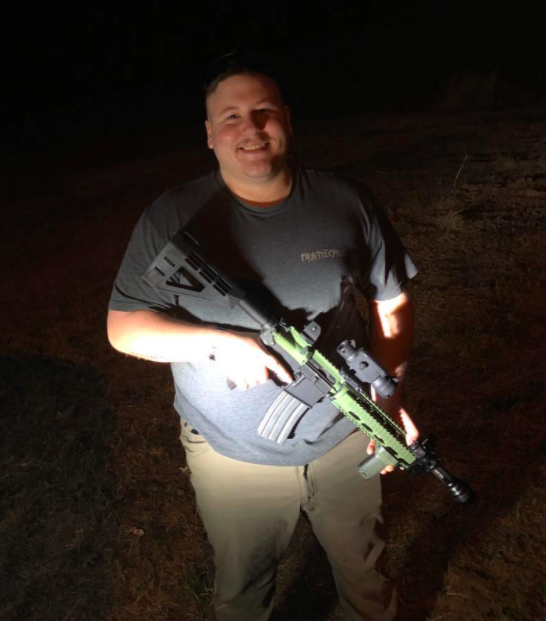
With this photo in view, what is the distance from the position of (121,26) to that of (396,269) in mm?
37742

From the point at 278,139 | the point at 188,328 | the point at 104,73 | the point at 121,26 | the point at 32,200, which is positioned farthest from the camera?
the point at 121,26

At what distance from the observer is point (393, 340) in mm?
2139

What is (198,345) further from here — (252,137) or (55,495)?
(55,495)

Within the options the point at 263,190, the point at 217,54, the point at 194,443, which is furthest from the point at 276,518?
the point at 217,54

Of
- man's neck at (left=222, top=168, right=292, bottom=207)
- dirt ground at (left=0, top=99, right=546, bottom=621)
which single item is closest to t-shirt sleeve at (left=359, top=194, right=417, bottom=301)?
man's neck at (left=222, top=168, right=292, bottom=207)

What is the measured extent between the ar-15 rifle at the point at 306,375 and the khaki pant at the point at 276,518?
0.16 meters

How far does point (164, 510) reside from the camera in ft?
11.0

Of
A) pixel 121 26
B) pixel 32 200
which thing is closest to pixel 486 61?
pixel 32 200

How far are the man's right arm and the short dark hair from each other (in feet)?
2.88

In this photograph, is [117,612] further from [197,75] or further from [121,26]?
[121,26]

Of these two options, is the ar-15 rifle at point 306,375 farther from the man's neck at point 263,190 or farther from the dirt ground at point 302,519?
the dirt ground at point 302,519

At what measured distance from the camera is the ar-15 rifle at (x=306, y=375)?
1.66m

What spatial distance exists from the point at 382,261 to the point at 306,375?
57 cm

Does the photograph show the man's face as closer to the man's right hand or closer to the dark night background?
the man's right hand
